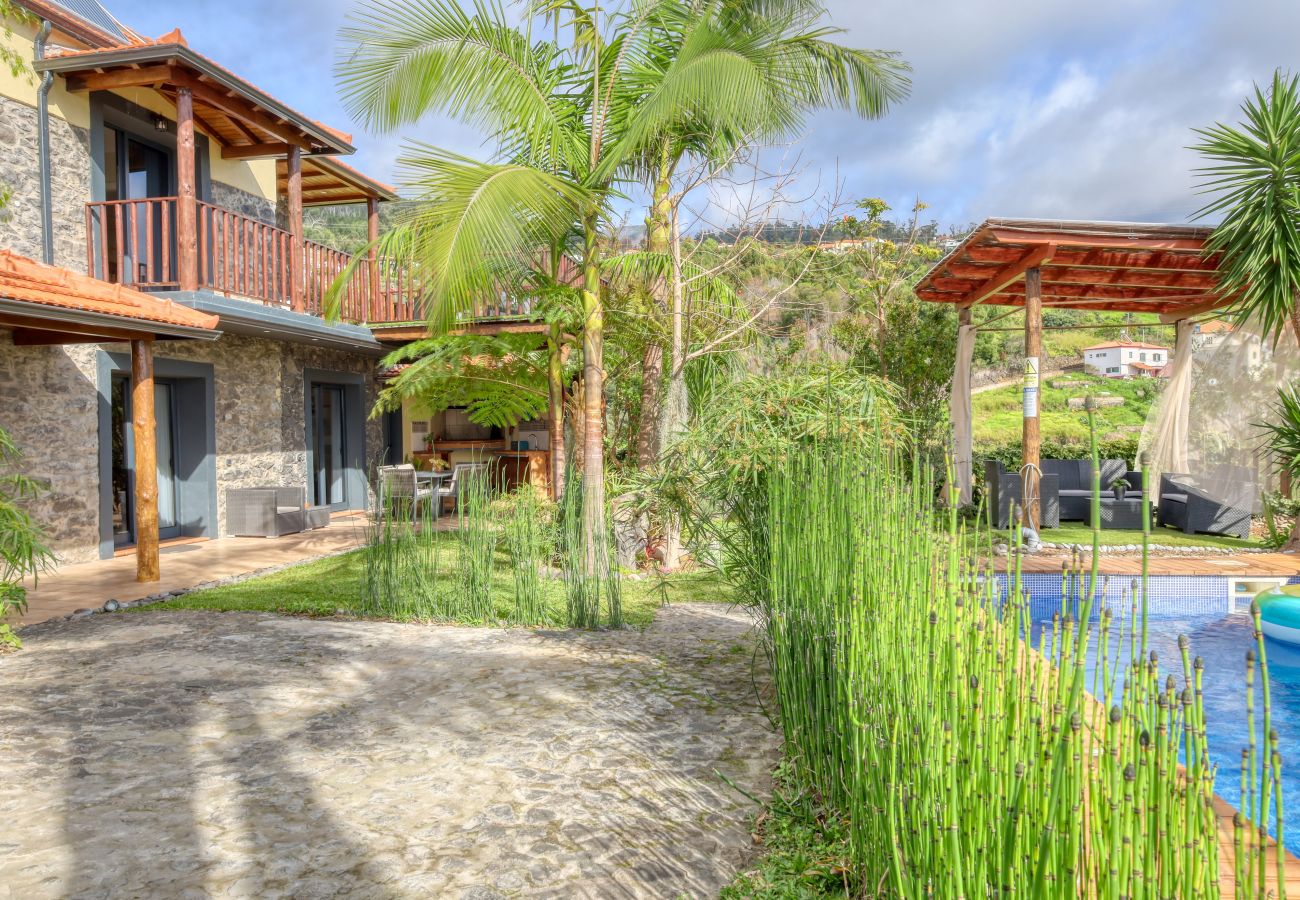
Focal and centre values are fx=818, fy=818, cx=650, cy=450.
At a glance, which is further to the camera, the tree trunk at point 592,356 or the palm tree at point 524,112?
the tree trunk at point 592,356

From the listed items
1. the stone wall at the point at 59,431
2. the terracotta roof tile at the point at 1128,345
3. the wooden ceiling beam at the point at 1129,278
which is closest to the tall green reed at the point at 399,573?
the stone wall at the point at 59,431

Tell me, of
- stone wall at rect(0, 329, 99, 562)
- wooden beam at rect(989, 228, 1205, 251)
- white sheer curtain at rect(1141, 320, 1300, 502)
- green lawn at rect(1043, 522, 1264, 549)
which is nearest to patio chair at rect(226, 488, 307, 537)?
stone wall at rect(0, 329, 99, 562)

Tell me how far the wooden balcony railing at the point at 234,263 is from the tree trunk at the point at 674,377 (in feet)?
5.28

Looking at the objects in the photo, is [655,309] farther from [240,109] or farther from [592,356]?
[240,109]

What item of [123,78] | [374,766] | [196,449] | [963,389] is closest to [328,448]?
[196,449]

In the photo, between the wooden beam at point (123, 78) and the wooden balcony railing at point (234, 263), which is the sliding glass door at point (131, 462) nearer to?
the wooden balcony railing at point (234, 263)

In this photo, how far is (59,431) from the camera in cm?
776

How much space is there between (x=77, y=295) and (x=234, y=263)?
263 cm

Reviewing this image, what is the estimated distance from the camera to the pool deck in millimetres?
6812

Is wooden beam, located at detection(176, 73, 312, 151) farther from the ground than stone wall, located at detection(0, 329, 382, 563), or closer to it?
farther from the ground

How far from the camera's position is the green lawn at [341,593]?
607cm

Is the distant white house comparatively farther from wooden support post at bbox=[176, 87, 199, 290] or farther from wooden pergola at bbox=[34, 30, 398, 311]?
wooden support post at bbox=[176, 87, 199, 290]

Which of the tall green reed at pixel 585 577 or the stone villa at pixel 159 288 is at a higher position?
the stone villa at pixel 159 288

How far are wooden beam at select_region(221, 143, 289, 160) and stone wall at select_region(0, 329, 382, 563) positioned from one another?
7.46 ft
